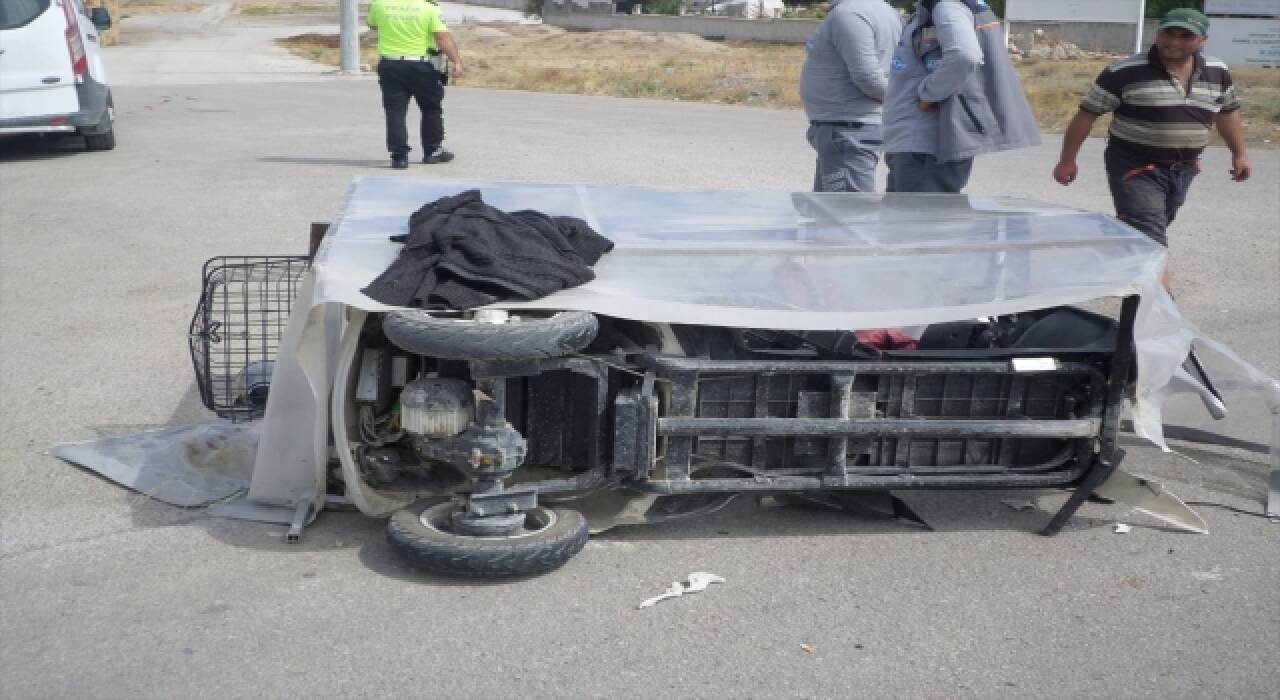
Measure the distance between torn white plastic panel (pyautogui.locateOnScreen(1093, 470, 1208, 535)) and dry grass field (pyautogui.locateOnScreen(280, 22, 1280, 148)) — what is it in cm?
1441

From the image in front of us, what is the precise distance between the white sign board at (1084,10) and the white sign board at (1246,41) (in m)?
3.37

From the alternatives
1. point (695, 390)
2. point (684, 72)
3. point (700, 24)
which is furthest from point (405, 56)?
point (700, 24)

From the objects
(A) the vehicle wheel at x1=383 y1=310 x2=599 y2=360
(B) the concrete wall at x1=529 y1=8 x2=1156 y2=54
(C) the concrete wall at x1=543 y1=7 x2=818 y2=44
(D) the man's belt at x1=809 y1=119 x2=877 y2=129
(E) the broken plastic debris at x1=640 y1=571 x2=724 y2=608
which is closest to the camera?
(A) the vehicle wheel at x1=383 y1=310 x2=599 y2=360

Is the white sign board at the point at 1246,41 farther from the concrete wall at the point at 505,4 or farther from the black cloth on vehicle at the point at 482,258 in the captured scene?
the concrete wall at the point at 505,4

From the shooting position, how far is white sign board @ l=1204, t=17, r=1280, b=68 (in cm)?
2889

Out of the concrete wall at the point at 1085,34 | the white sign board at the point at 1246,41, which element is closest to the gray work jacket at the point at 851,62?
the concrete wall at the point at 1085,34

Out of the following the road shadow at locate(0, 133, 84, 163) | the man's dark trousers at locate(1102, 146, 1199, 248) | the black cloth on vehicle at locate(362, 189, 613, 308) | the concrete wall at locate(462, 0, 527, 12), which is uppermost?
the black cloth on vehicle at locate(362, 189, 613, 308)

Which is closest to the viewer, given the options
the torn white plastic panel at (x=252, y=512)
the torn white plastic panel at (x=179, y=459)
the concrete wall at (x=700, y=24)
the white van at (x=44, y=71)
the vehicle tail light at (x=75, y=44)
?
the torn white plastic panel at (x=252, y=512)

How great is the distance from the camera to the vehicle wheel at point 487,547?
398 centimetres

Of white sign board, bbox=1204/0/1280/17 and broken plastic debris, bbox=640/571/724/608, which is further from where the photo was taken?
white sign board, bbox=1204/0/1280/17

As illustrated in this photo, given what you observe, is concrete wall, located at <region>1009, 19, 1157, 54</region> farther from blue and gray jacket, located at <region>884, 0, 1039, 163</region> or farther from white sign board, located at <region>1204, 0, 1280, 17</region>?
blue and gray jacket, located at <region>884, 0, 1039, 163</region>

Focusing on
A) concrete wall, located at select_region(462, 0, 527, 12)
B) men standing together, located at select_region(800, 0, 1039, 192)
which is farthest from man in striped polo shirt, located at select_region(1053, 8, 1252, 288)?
concrete wall, located at select_region(462, 0, 527, 12)

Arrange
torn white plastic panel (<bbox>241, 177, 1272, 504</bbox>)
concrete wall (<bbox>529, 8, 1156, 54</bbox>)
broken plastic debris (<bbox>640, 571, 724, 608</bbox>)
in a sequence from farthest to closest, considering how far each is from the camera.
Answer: concrete wall (<bbox>529, 8, 1156, 54</bbox>) → torn white plastic panel (<bbox>241, 177, 1272, 504</bbox>) → broken plastic debris (<bbox>640, 571, 724, 608</bbox>)

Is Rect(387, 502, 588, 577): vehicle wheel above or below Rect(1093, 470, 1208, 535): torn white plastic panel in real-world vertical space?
above
